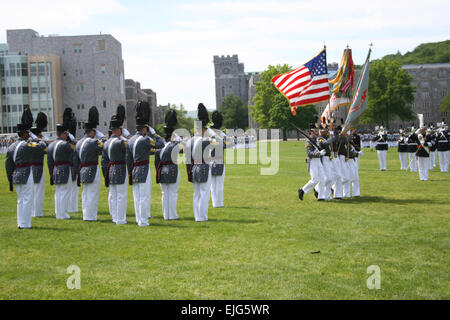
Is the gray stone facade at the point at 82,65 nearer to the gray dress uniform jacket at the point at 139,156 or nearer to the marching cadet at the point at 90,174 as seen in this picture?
the marching cadet at the point at 90,174

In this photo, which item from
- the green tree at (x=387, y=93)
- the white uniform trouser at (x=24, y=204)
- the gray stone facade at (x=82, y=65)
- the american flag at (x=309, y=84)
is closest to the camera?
the white uniform trouser at (x=24, y=204)

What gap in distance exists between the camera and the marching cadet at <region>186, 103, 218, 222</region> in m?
11.9

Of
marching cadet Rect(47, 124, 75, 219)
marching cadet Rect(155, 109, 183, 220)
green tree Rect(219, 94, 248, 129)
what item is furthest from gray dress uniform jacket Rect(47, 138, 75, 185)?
green tree Rect(219, 94, 248, 129)

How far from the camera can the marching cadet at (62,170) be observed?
13.0 metres

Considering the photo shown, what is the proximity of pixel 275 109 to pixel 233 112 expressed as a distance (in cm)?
8750

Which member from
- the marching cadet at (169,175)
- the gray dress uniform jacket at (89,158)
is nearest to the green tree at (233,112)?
the gray dress uniform jacket at (89,158)

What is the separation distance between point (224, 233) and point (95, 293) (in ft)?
13.8

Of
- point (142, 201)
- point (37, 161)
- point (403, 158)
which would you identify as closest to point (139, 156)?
point (142, 201)

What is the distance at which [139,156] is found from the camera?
11.5 m

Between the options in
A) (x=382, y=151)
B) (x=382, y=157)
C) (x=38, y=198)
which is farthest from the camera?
(x=382, y=157)

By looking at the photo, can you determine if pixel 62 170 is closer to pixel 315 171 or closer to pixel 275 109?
Result: pixel 315 171

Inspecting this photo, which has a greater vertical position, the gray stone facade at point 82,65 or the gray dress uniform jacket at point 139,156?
the gray stone facade at point 82,65
